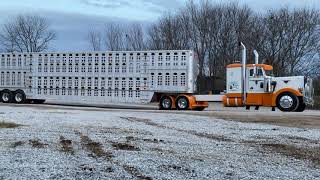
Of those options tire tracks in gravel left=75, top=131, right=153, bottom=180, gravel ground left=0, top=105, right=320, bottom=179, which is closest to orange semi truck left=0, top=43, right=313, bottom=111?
gravel ground left=0, top=105, right=320, bottom=179

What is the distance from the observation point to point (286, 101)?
2898cm

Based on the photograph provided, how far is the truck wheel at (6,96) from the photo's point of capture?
38500 millimetres

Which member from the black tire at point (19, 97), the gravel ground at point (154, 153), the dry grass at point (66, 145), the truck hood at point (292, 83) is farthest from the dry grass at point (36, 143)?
the black tire at point (19, 97)

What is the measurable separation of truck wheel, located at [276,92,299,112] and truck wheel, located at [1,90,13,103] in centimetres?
2018

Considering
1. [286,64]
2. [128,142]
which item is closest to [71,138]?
[128,142]

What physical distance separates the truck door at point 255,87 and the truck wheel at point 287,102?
125cm

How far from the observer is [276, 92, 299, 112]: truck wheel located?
2886 centimetres

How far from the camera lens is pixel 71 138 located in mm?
13281

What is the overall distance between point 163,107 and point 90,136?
19.9 metres

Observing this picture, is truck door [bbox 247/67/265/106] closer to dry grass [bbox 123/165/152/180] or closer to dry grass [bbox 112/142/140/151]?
dry grass [bbox 112/142/140/151]

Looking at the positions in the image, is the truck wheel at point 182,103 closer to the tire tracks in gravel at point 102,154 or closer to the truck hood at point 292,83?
the truck hood at point 292,83

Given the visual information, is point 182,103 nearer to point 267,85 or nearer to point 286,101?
point 267,85

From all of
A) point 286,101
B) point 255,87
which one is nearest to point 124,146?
point 286,101

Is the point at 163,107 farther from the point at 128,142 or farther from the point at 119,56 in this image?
the point at 128,142
